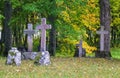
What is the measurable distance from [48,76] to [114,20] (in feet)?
99.8

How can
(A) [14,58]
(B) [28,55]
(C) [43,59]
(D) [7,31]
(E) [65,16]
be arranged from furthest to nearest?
(E) [65,16]
(D) [7,31]
(B) [28,55]
(C) [43,59]
(A) [14,58]

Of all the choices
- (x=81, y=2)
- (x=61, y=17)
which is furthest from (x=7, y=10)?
(x=81, y=2)

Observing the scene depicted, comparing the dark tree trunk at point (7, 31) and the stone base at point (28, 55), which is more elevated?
the dark tree trunk at point (7, 31)

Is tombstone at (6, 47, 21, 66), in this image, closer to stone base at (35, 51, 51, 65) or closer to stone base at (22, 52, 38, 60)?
stone base at (35, 51, 51, 65)

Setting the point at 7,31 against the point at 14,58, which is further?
the point at 7,31

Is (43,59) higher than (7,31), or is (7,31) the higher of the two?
(7,31)

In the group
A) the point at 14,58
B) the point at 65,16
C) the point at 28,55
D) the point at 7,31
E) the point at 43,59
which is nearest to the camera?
the point at 14,58

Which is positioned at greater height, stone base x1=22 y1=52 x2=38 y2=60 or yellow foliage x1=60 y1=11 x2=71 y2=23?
yellow foliage x1=60 y1=11 x2=71 y2=23

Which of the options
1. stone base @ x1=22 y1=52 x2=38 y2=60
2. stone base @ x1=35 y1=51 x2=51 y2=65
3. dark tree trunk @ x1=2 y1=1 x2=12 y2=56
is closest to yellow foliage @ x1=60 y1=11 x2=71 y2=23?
dark tree trunk @ x1=2 y1=1 x2=12 y2=56

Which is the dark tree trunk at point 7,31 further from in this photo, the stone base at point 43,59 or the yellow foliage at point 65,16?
the stone base at point 43,59

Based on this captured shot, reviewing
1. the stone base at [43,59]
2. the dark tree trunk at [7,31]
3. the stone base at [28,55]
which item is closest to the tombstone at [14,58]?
the stone base at [43,59]

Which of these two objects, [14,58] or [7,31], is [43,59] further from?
[7,31]

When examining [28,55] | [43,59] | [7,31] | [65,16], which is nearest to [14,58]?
[43,59]

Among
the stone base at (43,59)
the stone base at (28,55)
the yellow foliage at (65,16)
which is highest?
the yellow foliage at (65,16)
